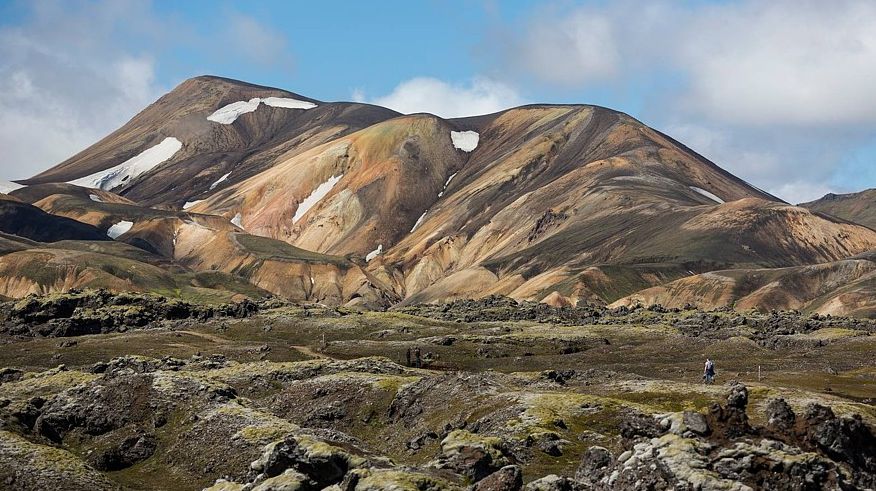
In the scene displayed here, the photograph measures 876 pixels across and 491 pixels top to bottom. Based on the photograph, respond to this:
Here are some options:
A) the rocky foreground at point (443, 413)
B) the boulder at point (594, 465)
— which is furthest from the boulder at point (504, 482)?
the boulder at point (594, 465)

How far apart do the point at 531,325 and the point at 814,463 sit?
13650cm

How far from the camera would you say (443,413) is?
73812 millimetres

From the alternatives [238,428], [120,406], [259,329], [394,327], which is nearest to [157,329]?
[259,329]

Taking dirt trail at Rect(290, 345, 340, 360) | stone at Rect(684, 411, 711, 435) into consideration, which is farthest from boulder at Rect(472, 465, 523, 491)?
dirt trail at Rect(290, 345, 340, 360)

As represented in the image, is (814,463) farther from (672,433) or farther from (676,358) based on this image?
(676,358)

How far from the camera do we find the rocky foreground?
133ft

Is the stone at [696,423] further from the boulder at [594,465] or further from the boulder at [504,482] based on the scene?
the boulder at [504,482]

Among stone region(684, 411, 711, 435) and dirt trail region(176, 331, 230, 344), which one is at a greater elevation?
dirt trail region(176, 331, 230, 344)

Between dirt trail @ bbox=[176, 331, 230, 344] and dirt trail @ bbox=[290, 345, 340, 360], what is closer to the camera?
dirt trail @ bbox=[290, 345, 340, 360]

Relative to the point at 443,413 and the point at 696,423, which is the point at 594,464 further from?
the point at 443,413

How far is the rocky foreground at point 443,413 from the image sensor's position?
40594mm

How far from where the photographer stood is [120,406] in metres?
71.8

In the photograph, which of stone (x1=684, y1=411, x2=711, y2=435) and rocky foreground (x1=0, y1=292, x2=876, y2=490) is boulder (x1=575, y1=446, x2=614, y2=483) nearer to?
rocky foreground (x1=0, y1=292, x2=876, y2=490)

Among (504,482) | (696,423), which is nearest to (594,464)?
(696,423)
